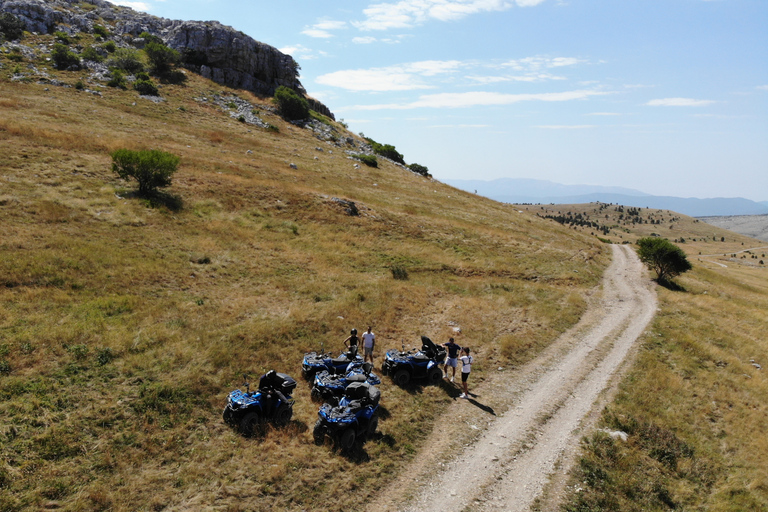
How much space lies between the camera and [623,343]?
2042cm

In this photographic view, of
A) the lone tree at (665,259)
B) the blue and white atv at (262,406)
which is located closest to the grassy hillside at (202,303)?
the blue and white atv at (262,406)

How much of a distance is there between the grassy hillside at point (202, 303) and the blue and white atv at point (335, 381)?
0.52 meters

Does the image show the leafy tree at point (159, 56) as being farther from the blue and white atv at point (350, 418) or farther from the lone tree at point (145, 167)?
the blue and white atv at point (350, 418)

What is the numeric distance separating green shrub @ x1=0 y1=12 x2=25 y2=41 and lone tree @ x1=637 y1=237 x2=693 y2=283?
322ft

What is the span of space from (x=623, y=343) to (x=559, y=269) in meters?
13.9

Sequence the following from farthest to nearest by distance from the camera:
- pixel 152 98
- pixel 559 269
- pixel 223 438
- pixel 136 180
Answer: pixel 152 98 < pixel 559 269 < pixel 136 180 < pixel 223 438

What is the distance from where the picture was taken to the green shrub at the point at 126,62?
6438 centimetres

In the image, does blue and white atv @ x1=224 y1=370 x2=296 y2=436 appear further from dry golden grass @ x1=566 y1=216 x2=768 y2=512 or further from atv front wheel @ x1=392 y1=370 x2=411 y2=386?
dry golden grass @ x1=566 y1=216 x2=768 y2=512

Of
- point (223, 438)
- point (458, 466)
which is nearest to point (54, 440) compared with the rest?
point (223, 438)

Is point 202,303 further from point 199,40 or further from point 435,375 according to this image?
point 199,40

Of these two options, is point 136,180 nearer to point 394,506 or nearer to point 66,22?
point 394,506

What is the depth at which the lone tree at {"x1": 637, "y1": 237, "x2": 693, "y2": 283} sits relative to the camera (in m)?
36.0

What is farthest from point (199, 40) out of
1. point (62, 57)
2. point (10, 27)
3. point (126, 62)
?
point (10, 27)

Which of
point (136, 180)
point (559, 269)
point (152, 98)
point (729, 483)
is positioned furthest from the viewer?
point (152, 98)
